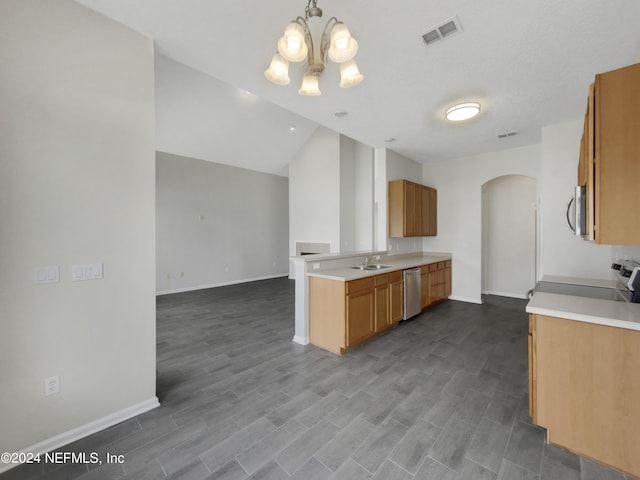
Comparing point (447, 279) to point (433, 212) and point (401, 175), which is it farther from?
point (401, 175)

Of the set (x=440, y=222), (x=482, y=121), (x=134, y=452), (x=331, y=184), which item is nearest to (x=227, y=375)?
(x=134, y=452)

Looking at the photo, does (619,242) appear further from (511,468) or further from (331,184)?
(331,184)

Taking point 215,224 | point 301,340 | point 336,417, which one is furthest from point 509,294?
point 215,224

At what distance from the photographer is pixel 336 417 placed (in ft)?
6.52

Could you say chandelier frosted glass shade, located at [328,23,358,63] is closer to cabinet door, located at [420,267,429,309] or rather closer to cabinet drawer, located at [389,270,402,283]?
cabinet drawer, located at [389,270,402,283]

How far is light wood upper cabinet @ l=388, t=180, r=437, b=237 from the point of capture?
4.73 m

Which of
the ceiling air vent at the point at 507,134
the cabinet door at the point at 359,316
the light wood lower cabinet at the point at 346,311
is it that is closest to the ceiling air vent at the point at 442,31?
the light wood lower cabinet at the point at 346,311

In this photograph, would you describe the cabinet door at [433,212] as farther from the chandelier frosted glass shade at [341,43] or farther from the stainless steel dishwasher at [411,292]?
the chandelier frosted glass shade at [341,43]

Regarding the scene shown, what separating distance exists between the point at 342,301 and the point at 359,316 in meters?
0.37

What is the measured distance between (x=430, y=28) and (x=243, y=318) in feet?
14.3

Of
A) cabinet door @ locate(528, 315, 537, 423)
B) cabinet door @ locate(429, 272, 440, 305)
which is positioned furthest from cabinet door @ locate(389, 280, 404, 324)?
cabinet door @ locate(528, 315, 537, 423)

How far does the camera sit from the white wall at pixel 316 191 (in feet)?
23.6

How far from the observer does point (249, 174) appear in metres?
7.97

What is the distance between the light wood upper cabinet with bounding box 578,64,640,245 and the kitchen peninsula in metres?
2.08
